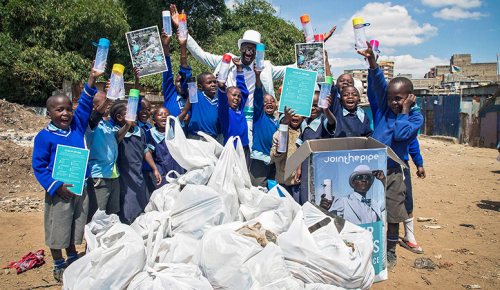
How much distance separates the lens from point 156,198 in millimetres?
2797

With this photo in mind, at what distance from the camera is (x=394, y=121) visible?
3229 millimetres

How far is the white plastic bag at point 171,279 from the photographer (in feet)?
6.68

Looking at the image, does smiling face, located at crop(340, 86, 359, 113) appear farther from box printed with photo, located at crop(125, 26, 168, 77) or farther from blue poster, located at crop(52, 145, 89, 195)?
blue poster, located at crop(52, 145, 89, 195)

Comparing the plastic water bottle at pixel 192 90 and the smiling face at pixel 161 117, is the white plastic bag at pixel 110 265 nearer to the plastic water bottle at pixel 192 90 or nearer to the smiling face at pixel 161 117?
the plastic water bottle at pixel 192 90

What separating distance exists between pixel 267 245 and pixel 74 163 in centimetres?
166

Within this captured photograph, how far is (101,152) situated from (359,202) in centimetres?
213

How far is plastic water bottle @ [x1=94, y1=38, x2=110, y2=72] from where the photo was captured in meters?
2.91

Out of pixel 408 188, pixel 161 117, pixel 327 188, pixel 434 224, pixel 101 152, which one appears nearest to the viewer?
pixel 327 188

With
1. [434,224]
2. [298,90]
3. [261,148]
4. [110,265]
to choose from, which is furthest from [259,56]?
[434,224]

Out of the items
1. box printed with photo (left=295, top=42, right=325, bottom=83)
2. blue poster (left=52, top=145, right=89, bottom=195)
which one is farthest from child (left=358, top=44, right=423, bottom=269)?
blue poster (left=52, top=145, right=89, bottom=195)

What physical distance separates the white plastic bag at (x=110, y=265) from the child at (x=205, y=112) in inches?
59.4

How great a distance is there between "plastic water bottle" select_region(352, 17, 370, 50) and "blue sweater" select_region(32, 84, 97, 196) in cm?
208

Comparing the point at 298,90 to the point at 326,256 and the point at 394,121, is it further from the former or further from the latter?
the point at 326,256

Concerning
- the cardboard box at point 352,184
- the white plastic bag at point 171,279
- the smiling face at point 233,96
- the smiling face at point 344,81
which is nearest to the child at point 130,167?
the smiling face at point 233,96
